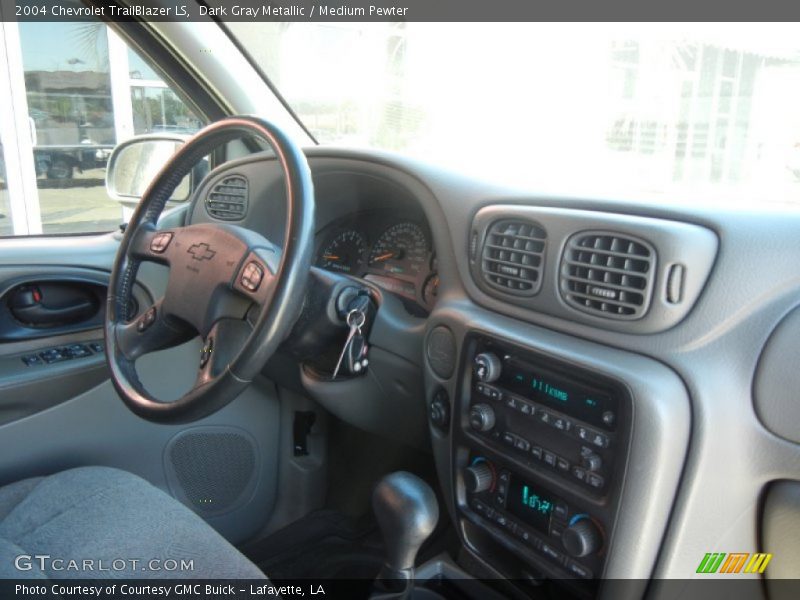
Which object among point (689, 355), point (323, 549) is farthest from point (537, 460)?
point (323, 549)

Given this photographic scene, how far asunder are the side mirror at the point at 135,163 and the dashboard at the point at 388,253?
586mm

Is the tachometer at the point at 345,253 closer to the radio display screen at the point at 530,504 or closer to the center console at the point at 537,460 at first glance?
the center console at the point at 537,460

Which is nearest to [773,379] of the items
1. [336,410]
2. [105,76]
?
[336,410]

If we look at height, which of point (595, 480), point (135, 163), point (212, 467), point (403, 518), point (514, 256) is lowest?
point (212, 467)

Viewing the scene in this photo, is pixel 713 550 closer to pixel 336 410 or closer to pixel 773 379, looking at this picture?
pixel 773 379

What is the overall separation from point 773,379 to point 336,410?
3.44 ft

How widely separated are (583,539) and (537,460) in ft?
0.53

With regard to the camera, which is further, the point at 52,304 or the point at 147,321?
the point at 52,304

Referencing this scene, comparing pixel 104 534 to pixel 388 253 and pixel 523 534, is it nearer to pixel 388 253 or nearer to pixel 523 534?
pixel 523 534

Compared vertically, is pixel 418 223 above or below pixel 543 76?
below

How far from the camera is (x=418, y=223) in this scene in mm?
1774

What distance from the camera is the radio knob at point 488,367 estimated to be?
1330 mm

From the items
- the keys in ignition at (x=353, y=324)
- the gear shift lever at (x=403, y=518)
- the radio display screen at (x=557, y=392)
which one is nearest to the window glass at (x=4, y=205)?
the keys in ignition at (x=353, y=324)

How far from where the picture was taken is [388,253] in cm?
188
